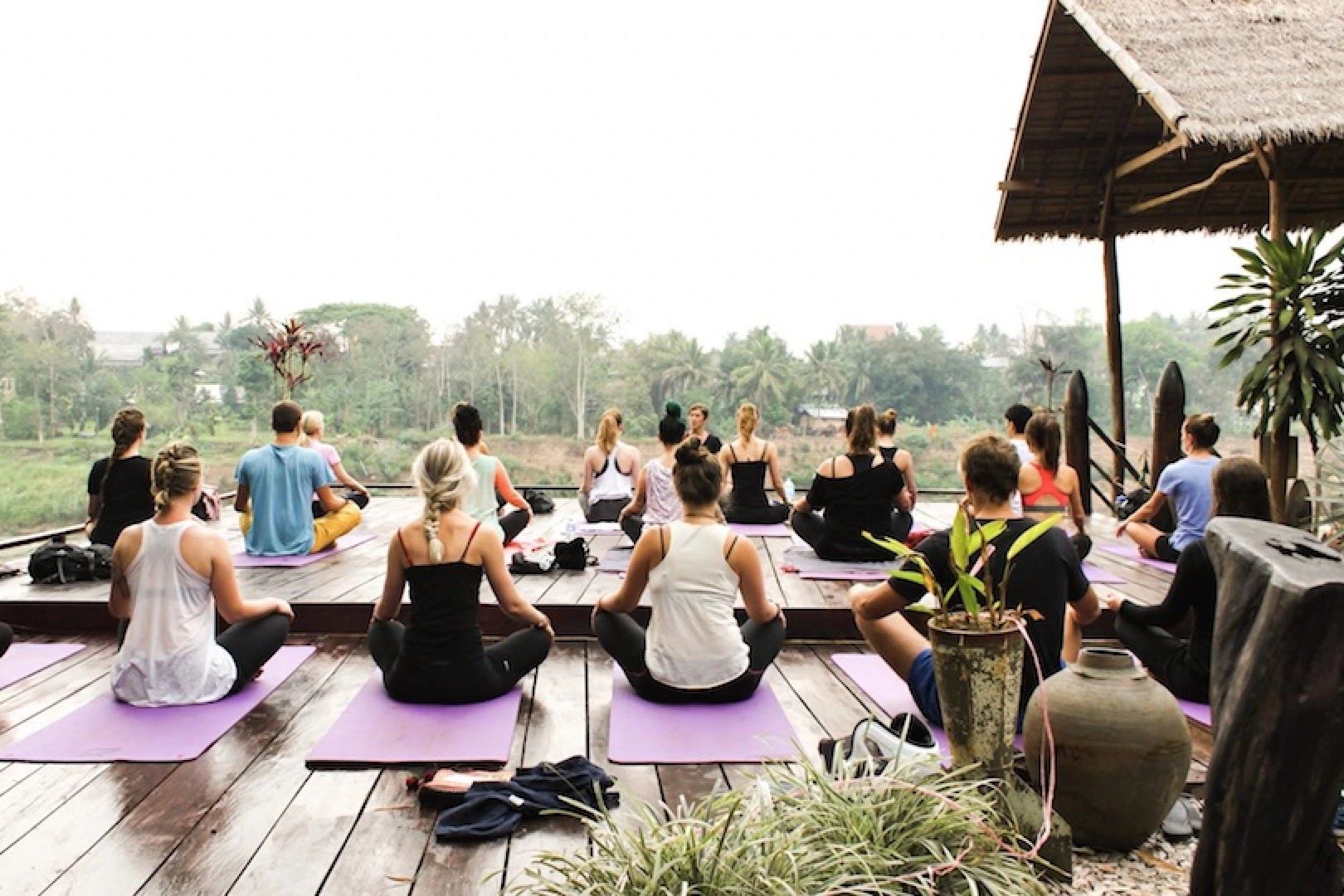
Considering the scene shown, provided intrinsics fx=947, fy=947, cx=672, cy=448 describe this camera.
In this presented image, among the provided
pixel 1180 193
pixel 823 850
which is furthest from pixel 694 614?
pixel 1180 193

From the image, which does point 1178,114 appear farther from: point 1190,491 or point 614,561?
point 614,561

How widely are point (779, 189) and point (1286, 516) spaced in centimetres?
4675

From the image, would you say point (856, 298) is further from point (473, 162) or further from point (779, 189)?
point (473, 162)

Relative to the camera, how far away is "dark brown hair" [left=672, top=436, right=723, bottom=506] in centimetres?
306

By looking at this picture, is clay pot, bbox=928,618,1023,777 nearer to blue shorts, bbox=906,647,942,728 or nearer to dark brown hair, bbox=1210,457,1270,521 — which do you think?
blue shorts, bbox=906,647,942,728

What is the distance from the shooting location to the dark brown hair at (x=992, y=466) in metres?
2.72

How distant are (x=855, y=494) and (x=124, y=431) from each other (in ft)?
12.3

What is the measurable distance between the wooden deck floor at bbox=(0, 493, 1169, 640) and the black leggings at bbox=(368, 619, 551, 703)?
96 cm

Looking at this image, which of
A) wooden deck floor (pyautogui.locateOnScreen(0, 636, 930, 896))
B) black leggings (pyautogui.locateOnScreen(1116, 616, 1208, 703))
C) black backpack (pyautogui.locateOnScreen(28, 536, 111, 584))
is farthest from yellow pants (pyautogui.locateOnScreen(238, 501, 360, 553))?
black leggings (pyautogui.locateOnScreen(1116, 616, 1208, 703))

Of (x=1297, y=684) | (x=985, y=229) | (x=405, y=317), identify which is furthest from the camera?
(x=405, y=317)

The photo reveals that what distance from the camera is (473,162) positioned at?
45156 millimetres

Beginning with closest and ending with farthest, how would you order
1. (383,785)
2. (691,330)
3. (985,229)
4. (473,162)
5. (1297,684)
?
(1297,684)
(383,785)
(985,229)
(691,330)
(473,162)

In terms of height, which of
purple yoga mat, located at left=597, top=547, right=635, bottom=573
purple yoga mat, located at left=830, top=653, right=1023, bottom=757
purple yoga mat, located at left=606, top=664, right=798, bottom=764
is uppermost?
purple yoga mat, located at left=597, top=547, right=635, bottom=573

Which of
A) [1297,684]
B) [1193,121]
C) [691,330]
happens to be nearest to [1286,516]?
[1193,121]
